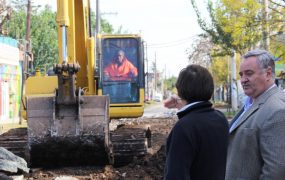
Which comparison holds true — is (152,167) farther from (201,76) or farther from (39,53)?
(39,53)

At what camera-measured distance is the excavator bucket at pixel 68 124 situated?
966 cm

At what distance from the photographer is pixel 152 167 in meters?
10.7

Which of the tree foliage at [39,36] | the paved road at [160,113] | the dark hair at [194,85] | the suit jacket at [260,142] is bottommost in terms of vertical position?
the paved road at [160,113]

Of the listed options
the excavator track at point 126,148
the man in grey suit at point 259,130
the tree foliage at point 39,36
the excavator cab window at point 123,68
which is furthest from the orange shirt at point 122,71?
the tree foliage at point 39,36

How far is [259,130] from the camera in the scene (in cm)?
349

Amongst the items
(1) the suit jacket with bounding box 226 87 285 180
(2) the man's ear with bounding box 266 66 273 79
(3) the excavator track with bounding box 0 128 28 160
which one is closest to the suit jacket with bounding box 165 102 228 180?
(1) the suit jacket with bounding box 226 87 285 180

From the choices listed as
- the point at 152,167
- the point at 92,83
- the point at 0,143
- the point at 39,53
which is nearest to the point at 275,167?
the point at 152,167

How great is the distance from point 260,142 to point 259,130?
7cm

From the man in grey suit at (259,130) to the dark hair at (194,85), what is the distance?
0.39 m

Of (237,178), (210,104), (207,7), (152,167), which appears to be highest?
(207,7)

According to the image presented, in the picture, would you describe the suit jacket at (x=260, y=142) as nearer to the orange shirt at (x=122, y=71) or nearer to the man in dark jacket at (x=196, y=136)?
the man in dark jacket at (x=196, y=136)

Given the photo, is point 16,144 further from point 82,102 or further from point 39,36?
point 39,36

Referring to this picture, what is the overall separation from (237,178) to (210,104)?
54cm

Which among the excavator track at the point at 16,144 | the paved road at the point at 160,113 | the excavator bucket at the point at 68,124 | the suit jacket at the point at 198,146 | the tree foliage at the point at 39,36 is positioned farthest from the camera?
Result: the tree foliage at the point at 39,36
